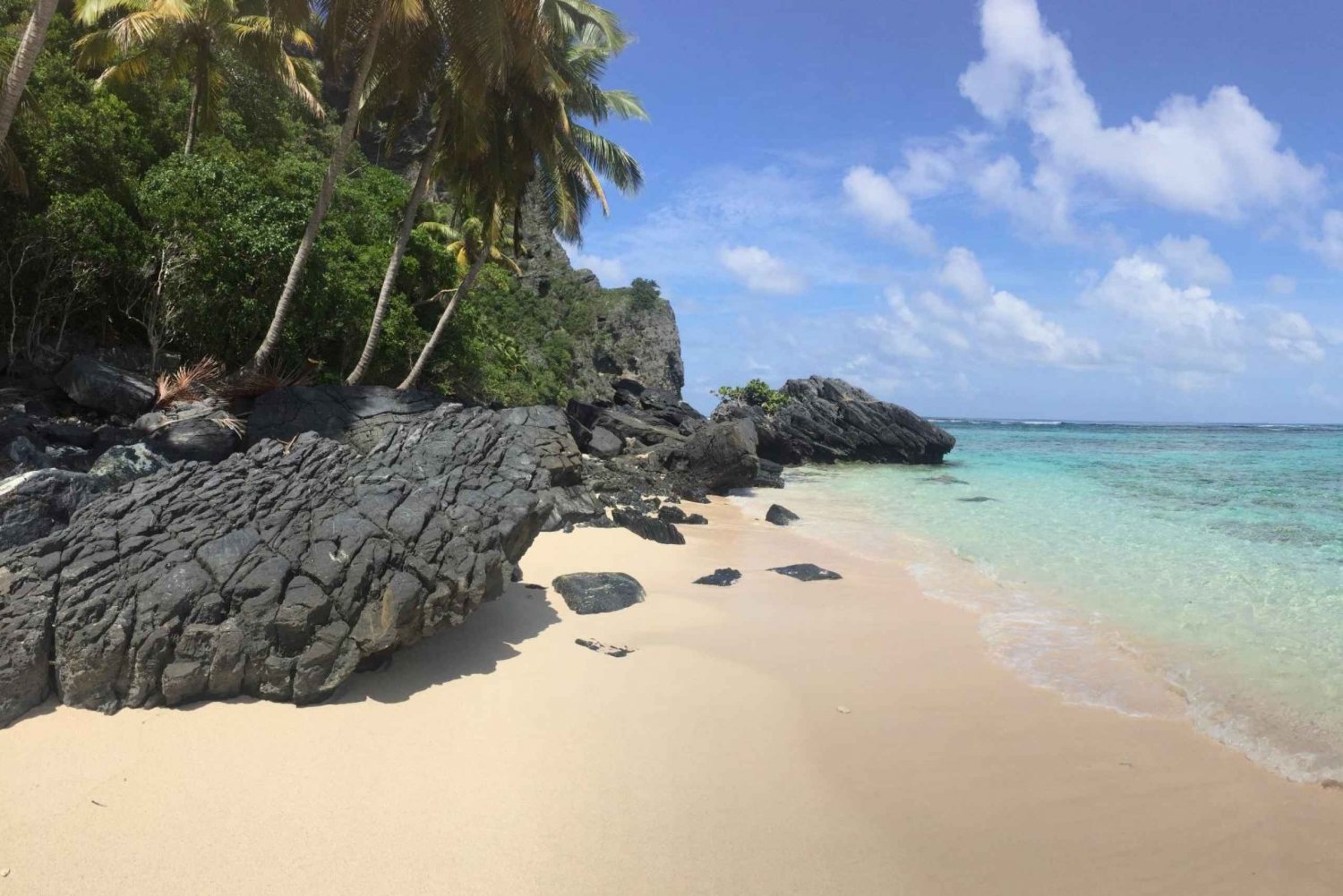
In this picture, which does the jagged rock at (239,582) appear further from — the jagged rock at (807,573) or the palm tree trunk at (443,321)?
the palm tree trunk at (443,321)

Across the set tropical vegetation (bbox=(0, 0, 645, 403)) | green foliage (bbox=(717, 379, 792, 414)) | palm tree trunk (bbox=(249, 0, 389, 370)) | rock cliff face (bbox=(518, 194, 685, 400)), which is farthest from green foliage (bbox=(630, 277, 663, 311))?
palm tree trunk (bbox=(249, 0, 389, 370))

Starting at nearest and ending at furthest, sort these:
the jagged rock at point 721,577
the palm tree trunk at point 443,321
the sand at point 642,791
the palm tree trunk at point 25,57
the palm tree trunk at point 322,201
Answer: the sand at point 642,791 → the palm tree trunk at point 25,57 → the jagged rock at point 721,577 → the palm tree trunk at point 322,201 → the palm tree trunk at point 443,321

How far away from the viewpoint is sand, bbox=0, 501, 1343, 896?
133 inches

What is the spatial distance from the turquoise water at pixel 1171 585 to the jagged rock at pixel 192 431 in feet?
35.4

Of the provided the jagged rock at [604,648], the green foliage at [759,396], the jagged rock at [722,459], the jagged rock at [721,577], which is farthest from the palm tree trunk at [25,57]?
the green foliage at [759,396]

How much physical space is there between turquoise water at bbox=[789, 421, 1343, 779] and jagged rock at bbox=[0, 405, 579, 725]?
5.35m

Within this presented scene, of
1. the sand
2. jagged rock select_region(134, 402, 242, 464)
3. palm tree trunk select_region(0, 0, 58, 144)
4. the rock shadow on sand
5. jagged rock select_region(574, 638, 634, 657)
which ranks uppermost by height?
palm tree trunk select_region(0, 0, 58, 144)

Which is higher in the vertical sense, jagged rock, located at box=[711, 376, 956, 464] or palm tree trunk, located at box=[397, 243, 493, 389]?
palm tree trunk, located at box=[397, 243, 493, 389]

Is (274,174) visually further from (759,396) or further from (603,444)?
(759,396)

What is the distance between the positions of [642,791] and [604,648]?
87.1 inches

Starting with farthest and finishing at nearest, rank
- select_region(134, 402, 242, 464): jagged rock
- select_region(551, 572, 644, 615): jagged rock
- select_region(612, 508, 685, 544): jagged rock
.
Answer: select_region(612, 508, 685, 544): jagged rock → select_region(134, 402, 242, 464): jagged rock → select_region(551, 572, 644, 615): jagged rock

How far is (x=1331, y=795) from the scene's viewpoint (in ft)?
14.3

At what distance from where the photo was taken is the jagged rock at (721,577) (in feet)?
29.2

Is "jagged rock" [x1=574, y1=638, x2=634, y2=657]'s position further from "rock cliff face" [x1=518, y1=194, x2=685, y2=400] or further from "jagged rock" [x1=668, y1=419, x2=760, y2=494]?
"rock cliff face" [x1=518, y1=194, x2=685, y2=400]
